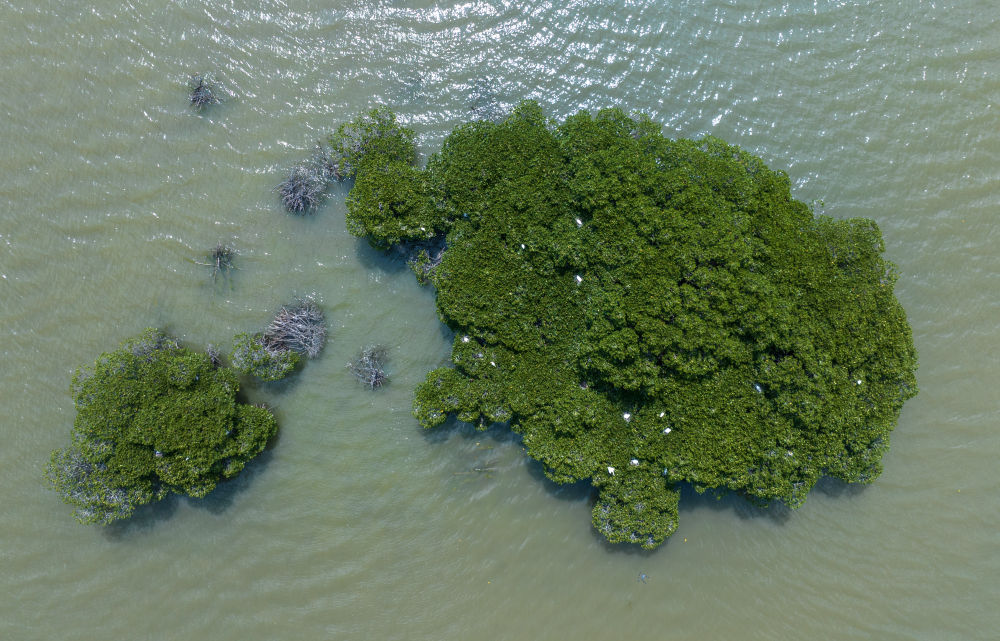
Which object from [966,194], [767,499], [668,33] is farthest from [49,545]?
[966,194]

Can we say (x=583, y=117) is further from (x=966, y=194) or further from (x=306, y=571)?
(x=306, y=571)

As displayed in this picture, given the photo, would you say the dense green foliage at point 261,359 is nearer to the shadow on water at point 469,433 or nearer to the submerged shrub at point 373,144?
the shadow on water at point 469,433

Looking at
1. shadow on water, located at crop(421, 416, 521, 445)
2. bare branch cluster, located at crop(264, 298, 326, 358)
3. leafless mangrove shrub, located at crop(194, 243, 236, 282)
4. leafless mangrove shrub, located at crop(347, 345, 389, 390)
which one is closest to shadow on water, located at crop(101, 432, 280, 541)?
bare branch cluster, located at crop(264, 298, 326, 358)

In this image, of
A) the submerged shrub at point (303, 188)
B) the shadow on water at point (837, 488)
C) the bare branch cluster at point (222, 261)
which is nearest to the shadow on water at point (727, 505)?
the shadow on water at point (837, 488)

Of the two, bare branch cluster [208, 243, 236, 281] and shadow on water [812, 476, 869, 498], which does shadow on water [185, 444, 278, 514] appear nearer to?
A: bare branch cluster [208, 243, 236, 281]

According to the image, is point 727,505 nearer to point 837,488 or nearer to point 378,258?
point 837,488
